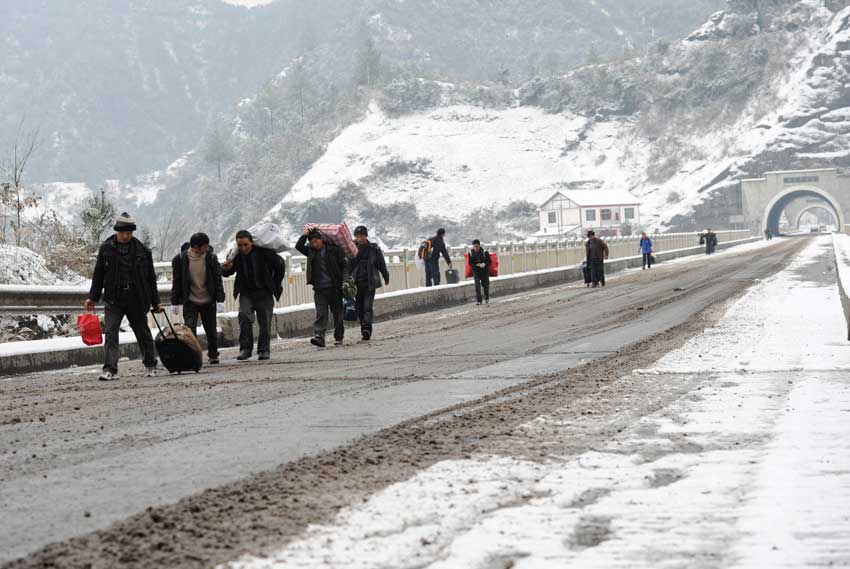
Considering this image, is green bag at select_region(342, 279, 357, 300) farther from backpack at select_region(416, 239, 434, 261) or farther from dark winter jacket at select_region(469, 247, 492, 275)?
backpack at select_region(416, 239, 434, 261)

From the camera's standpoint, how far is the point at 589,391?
34.3 feet

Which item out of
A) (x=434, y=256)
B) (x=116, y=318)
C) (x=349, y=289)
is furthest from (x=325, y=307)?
(x=434, y=256)

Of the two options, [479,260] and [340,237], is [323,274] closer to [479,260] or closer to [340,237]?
[340,237]

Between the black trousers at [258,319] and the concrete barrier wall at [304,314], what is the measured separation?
2795 millimetres

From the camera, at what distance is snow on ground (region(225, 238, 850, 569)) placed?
4.60 m

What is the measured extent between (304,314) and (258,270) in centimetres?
701

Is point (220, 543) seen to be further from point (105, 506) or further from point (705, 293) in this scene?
point (705, 293)

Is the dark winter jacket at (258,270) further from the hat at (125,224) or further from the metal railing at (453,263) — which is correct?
the metal railing at (453,263)

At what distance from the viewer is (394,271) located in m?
33.4

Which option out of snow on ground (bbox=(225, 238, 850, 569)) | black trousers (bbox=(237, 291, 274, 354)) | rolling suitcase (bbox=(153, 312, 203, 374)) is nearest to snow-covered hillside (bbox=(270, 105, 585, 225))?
black trousers (bbox=(237, 291, 274, 354))

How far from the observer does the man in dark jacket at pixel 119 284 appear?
45.9ft

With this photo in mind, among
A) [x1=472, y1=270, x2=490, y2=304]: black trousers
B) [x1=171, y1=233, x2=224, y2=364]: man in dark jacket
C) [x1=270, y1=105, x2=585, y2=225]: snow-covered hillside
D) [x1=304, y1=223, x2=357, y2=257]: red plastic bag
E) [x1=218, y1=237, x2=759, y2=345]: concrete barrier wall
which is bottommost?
[x1=218, y1=237, x2=759, y2=345]: concrete barrier wall

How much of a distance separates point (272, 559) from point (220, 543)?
0.41 metres

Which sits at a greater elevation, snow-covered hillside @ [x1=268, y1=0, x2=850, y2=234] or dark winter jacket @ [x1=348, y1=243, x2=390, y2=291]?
snow-covered hillside @ [x1=268, y1=0, x2=850, y2=234]
